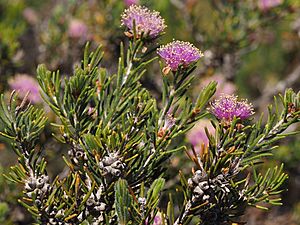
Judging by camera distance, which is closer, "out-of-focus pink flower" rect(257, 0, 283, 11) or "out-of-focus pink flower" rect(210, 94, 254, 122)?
"out-of-focus pink flower" rect(210, 94, 254, 122)

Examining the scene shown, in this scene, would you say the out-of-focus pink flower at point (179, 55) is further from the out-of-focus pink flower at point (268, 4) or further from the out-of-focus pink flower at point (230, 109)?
the out-of-focus pink flower at point (268, 4)

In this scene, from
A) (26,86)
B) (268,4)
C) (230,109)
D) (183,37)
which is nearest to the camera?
(230,109)

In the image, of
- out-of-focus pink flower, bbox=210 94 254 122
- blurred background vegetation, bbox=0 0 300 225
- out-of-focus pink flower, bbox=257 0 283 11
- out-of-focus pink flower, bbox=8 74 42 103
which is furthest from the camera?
out-of-focus pink flower, bbox=257 0 283 11

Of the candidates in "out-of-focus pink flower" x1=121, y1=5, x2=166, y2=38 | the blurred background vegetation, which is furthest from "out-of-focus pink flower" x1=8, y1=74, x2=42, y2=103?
"out-of-focus pink flower" x1=121, y1=5, x2=166, y2=38

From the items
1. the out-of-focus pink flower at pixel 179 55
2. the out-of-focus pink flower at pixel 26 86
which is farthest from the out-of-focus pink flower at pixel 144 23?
the out-of-focus pink flower at pixel 26 86

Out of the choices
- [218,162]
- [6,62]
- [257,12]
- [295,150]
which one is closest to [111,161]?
[218,162]

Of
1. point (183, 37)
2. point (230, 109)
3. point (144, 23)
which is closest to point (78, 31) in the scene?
point (183, 37)

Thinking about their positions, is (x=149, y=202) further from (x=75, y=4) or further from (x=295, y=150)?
(x=75, y=4)

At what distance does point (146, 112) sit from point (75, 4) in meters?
1.75

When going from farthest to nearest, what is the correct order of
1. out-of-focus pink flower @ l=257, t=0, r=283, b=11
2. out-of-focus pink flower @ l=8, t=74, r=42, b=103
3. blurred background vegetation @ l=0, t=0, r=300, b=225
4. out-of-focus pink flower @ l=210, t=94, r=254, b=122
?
out-of-focus pink flower @ l=257, t=0, r=283, b=11
blurred background vegetation @ l=0, t=0, r=300, b=225
out-of-focus pink flower @ l=8, t=74, r=42, b=103
out-of-focus pink flower @ l=210, t=94, r=254, b=122

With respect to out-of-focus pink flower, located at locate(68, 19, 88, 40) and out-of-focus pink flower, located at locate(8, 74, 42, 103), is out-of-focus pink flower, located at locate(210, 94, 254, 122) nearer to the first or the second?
out-of-focus pink flower, located at locate(8, 74, 42, 103)

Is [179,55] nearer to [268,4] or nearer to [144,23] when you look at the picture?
[144,23]

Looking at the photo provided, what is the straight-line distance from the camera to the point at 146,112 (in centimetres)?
101

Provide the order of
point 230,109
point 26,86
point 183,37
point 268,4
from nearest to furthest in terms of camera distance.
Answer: point 230,109 < point 26,86 < point 268,4 < point 183,37
